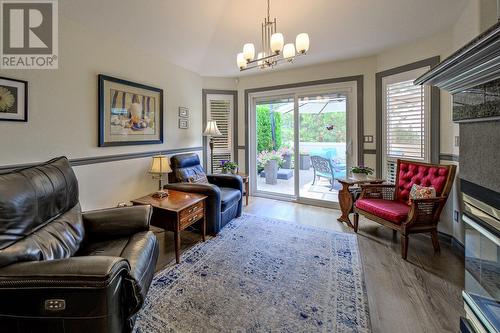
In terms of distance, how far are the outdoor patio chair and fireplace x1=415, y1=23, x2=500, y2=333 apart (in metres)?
2.83

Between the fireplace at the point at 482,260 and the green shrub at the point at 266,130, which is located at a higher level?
the green shrub at the point at 266,130

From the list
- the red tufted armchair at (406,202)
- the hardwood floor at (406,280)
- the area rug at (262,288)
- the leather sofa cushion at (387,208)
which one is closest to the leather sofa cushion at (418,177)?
the red tufted armchair at (406,202)

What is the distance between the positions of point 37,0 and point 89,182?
1.82 meters

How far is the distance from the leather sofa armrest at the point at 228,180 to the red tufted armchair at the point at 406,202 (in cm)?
169

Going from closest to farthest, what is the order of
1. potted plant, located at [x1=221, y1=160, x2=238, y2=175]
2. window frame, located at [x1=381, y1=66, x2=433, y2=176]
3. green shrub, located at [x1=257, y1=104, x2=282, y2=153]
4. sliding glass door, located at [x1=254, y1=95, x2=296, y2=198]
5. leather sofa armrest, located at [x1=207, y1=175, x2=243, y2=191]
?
1. window frame, located at [x1=381, y1=66, x2=433, y2=176]
2. leather sofa armrest, located at [x1=207, y1=175, x2=243, y2=191]
3. potted plant, located at [x1=221, y1=160, x2=238, y2=175]
4. sliding glass door, located at [x1=254, y1=95, x2=296, y2=198]
5. green shrub, located at [x1=257, y1=104, x2=282, y2=153]

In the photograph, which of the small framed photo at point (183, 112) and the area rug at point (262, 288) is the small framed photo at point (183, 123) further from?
the area rug at point (262, 288)

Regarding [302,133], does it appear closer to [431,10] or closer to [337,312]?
[431,10]

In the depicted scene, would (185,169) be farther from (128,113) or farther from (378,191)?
(378,191)

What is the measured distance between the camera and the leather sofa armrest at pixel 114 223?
1898 mm

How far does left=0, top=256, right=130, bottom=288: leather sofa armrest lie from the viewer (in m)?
1.06

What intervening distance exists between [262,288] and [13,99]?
2.70 m

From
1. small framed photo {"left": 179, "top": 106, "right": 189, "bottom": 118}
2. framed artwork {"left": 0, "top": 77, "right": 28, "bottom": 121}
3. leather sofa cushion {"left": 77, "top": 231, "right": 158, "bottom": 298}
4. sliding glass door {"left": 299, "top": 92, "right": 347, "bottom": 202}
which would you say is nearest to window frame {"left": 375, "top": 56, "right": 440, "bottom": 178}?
sliding glass door {"left": 299, "top": 92, "right": 347, "bottom": 202}

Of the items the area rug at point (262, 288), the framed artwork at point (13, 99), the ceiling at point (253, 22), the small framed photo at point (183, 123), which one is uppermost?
the ceiling at point (253, 22)

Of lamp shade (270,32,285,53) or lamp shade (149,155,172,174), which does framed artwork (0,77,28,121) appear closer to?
Answer: lamp shade (149,155,172,174)
